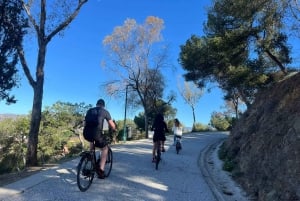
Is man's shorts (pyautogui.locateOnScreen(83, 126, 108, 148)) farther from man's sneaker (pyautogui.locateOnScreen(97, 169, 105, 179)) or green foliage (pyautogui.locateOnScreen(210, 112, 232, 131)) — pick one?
green foliage (pyautogui.locateOnScreen(210, 112, 232, 131))

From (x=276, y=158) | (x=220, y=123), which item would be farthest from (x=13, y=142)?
(x=220, y=123)

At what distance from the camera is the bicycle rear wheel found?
852cm

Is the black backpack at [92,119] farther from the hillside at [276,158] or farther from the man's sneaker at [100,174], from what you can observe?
the hillside at [276,158]

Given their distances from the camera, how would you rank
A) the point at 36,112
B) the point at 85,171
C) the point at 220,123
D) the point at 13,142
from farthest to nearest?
the point at 220,123 < the point at 13,142 < the point at 36,112 < the point at 85,171

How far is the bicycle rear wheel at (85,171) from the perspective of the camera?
8523 mm

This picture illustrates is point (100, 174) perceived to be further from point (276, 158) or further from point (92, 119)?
point (276, 158)

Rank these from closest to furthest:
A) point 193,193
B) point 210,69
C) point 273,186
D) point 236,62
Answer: point 273,186
point 193,193
point 236,62
point 210,69

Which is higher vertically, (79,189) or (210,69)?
(210,69)

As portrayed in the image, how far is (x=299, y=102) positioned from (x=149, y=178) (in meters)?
4.86

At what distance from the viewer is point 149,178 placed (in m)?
11.0

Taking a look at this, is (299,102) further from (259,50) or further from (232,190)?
(259,50)

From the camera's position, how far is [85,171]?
873 cm

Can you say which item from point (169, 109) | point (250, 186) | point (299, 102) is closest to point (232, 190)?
point (250, 186)

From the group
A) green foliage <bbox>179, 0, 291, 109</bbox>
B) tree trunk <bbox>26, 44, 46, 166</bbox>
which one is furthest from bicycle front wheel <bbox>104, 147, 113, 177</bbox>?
green foliage <bbox>179, 0, 291, 109</bbox>
